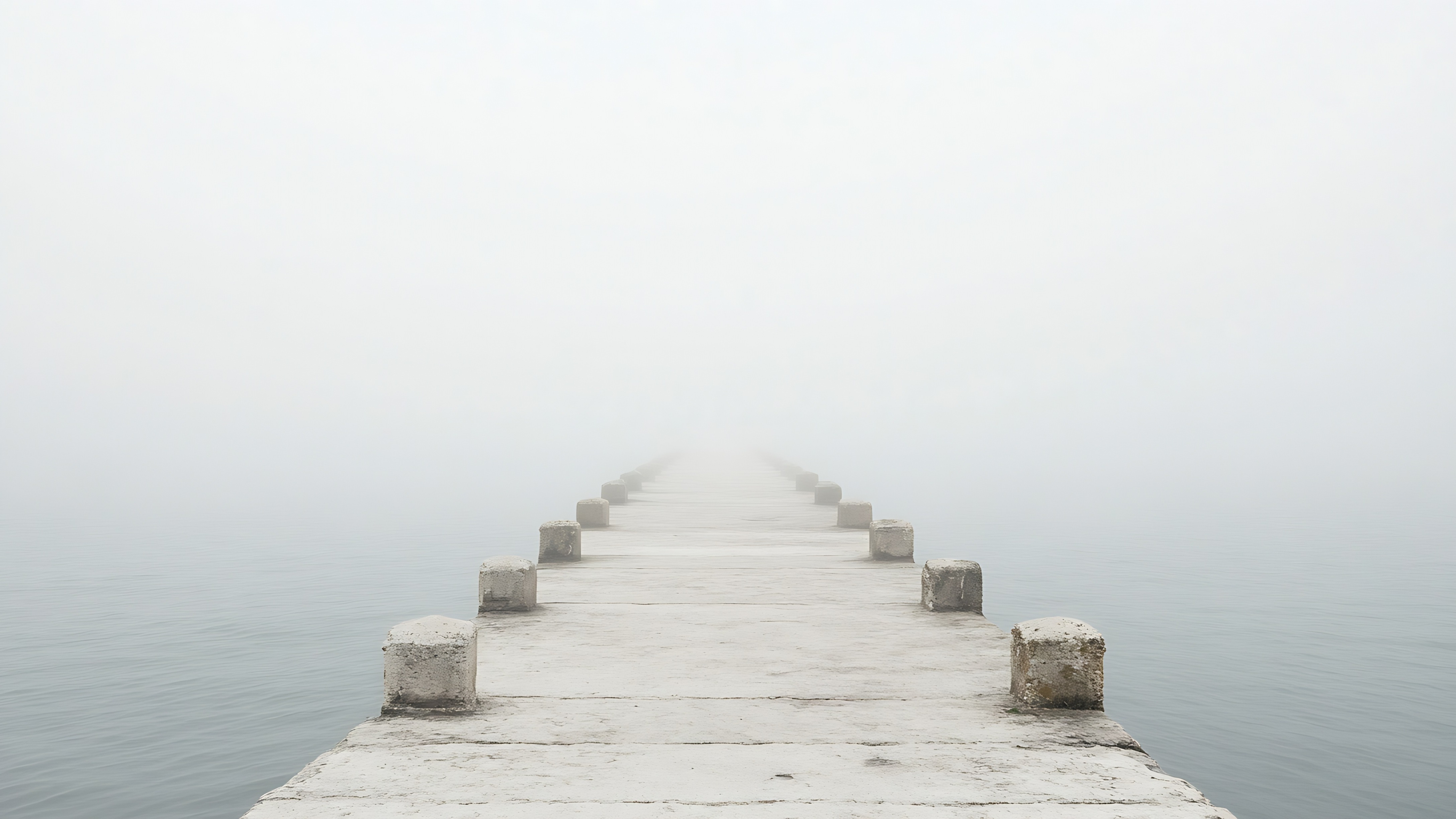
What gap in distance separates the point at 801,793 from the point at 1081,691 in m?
2.33

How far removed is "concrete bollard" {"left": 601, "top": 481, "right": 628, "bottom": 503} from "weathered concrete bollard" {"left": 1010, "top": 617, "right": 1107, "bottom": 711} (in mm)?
17660

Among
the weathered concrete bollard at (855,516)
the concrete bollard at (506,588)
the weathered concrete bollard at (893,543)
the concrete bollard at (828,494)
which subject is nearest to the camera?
the concrete bollard at (506,588)

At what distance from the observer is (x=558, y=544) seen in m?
13.5

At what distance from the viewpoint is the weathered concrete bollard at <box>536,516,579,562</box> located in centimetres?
1345

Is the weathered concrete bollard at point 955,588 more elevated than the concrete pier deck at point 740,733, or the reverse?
the weathered concrete bollard at point 955,588

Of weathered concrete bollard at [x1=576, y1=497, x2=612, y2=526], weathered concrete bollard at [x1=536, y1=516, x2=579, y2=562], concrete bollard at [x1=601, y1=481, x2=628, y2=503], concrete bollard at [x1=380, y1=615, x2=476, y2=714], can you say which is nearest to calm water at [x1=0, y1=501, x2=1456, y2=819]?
weathered concrete bollard at [x1=536, y1=516, x2=579, y2=562]

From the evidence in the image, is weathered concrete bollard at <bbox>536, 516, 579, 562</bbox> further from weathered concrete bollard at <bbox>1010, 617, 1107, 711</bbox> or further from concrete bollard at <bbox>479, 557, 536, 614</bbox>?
weathered concrete bollard at <bbox>1010, 617, 1107, 711</bbox>

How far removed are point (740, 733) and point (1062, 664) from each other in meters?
2.16

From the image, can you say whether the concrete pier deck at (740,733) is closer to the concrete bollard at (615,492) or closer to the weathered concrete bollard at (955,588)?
the weathered concrete bollard at (955,588)

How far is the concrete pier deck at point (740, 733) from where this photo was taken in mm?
4840

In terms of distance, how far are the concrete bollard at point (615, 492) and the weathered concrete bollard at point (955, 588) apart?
14345 mm

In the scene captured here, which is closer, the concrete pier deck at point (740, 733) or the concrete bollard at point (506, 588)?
the concrete pier deck at point (740, 733)

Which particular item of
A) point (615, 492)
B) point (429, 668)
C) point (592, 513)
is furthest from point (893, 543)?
point (615, 492)

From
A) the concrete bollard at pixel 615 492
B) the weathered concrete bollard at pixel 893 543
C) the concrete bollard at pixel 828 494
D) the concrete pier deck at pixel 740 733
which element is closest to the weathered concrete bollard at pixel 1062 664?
the concrete pier deck at pixel 740 733
